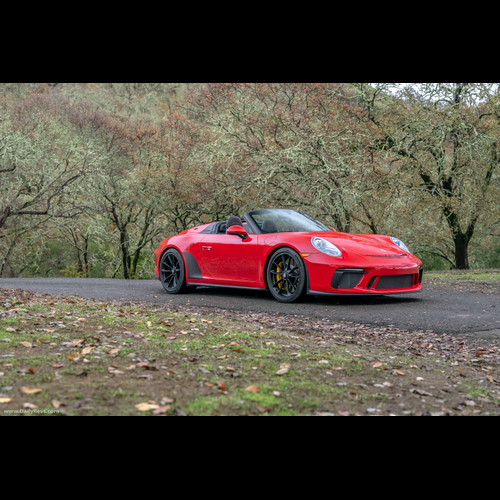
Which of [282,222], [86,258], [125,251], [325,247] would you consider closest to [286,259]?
[325,247]

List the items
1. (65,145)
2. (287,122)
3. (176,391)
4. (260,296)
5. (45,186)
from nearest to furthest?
(176,391) → (260,296) → (287,122) → (45,186) → (65,145)

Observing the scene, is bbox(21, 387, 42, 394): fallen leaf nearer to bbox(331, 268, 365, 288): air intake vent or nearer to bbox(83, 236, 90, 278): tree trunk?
bbox(331, 268, 365, 288): air intake vent

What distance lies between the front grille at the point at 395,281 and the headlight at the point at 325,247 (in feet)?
2.53

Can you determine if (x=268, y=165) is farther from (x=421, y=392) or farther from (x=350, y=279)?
(x=421, y=392)

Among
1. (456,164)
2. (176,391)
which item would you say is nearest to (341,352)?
(176,391)

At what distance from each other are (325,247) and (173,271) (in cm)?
331

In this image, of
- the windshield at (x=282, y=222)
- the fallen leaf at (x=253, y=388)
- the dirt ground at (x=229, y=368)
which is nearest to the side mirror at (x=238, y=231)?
the windshield at (x=282, y=222)

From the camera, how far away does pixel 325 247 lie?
8.48 metres

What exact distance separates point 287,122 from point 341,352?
41.4ft

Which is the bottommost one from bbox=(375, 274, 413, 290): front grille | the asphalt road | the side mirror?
the asphalt road

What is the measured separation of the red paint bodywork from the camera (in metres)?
8.34

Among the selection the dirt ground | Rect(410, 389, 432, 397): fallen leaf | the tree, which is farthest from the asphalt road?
the tree

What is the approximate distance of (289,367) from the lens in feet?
14.6

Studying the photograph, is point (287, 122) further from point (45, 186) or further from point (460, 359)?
point (460, 359)
